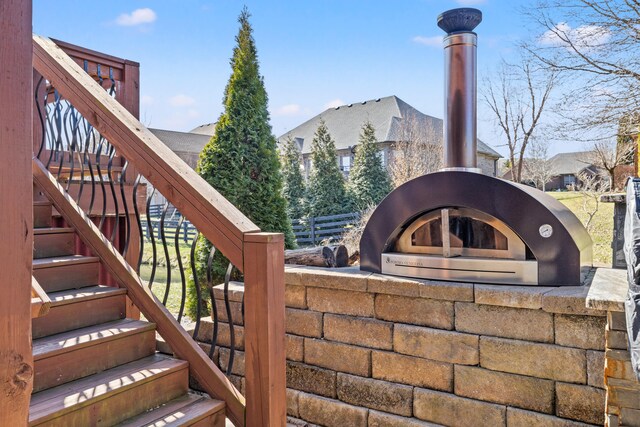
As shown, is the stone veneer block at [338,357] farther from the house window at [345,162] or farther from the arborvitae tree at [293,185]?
the house window at [345,162]

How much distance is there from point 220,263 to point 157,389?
2485mm

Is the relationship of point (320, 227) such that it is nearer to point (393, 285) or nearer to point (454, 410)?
point (393, 285)

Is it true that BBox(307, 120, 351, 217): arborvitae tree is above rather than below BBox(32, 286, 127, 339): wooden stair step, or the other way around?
above

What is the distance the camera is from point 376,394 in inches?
97.6

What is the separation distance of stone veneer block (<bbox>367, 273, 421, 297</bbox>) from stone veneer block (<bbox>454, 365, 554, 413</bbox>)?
1.48 ft

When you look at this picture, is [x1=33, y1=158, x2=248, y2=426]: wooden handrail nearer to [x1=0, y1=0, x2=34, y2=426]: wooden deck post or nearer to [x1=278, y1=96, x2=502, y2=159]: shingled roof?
[x1=0, y1=0, x2=34, y2=426]: wooden deck post

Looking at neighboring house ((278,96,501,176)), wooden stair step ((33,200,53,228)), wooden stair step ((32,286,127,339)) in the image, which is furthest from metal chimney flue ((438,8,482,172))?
neighboring house ((278,96,501,176))

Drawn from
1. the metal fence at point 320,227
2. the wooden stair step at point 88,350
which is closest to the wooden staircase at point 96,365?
the wooden stair step at point 88,350

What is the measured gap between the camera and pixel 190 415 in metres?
1.83

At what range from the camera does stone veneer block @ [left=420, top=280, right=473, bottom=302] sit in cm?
226

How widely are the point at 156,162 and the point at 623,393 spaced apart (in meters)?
2.23

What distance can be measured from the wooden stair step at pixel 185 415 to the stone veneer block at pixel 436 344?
103 cm

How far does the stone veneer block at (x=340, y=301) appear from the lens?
2.55 metres

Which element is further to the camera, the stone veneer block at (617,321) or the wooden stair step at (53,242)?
the wooden stair step at (53,242)
